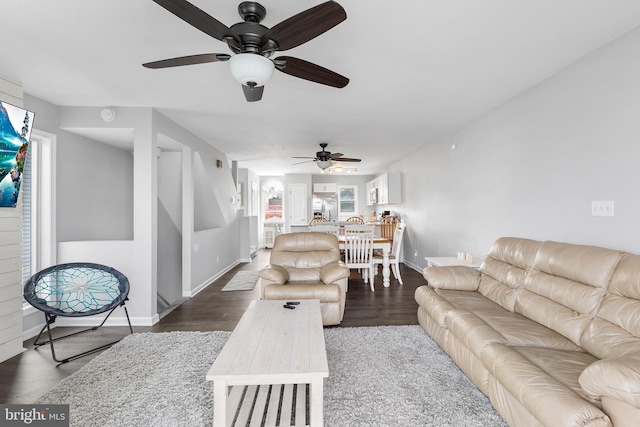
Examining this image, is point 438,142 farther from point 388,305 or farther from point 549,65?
point 388,305

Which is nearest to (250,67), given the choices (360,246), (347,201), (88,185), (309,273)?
(309,273)

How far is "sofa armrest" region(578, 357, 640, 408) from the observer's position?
1092 millimetres

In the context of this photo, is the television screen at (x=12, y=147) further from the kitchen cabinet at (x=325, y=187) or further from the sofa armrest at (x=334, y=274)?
the kitchen cabinet at (x=325, y=187)

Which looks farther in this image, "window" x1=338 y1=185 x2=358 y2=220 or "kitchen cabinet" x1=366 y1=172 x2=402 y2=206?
"window" x1=338 y1=185 x2=358 y2=220

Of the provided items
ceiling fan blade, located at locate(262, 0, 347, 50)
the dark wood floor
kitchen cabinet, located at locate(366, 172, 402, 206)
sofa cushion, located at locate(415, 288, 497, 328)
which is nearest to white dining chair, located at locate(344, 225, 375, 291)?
the dark wood floor

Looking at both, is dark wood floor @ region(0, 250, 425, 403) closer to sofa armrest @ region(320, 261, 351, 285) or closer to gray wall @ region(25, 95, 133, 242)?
sofa armrest @ region(320, 261, 351, 285)

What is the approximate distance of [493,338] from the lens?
5.93 feet

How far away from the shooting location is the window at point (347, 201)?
31.4ft

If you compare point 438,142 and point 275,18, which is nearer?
point 275,18

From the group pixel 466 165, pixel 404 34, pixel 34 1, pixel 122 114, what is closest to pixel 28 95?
pixel 122 114

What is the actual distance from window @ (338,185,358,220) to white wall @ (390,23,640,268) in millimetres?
5115

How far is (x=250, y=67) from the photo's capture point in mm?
1623

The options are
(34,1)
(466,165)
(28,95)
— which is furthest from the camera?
(466,165)

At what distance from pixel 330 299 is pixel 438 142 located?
354 centimetres
